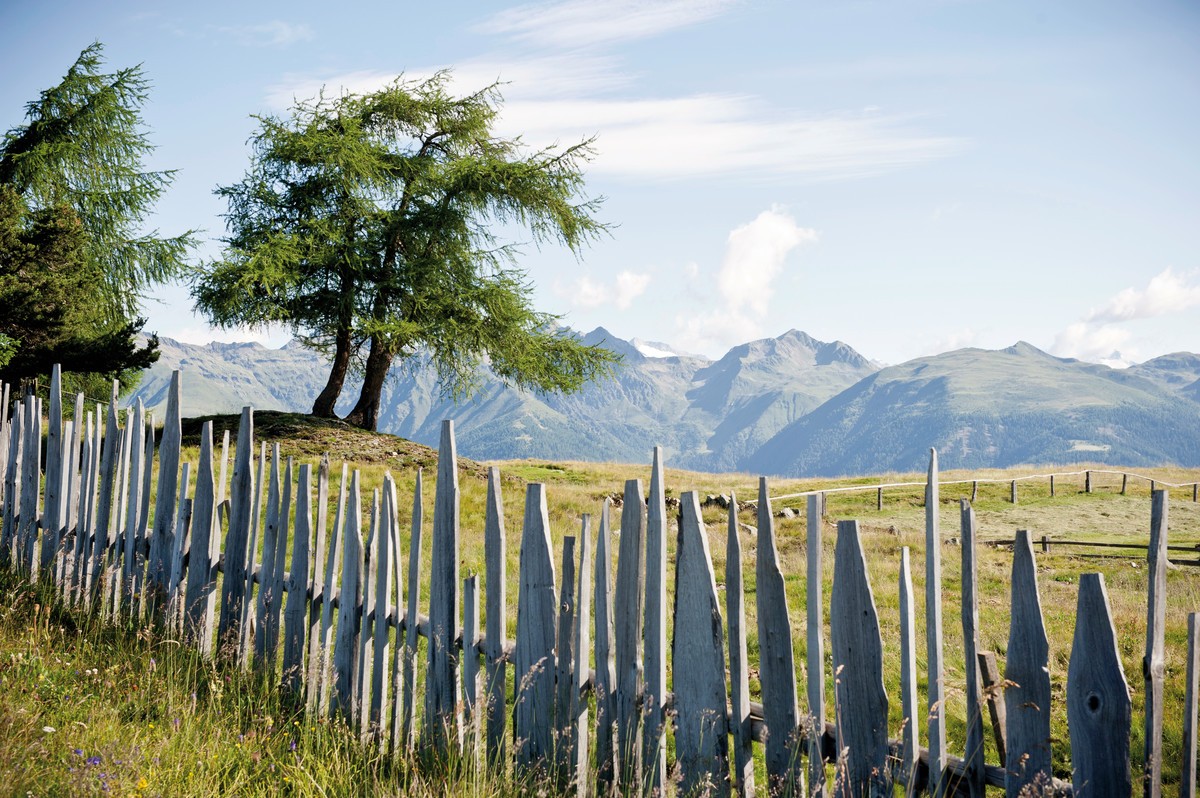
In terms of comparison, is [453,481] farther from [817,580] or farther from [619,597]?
[817,580]

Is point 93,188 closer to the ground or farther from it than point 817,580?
farther from it

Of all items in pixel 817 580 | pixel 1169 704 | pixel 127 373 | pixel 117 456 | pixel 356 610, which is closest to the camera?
pixel 817 580

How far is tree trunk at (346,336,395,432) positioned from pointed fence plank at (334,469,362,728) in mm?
17768

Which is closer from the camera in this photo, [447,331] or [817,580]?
[817,580]

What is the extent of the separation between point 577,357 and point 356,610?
1827 cm

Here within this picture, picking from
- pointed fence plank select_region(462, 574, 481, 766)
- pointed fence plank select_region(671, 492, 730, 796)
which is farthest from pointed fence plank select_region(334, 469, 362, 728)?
pointed fence plank select_region(671, 492, 730, 796)

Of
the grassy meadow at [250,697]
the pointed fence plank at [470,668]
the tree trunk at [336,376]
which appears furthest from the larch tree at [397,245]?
the pointed fence plank at [470,668]

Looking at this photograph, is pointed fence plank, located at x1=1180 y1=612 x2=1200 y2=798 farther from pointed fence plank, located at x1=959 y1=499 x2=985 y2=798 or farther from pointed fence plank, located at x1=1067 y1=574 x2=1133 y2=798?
pointed fence plank, located at x1=959 y1=499 x2=985 y2=798

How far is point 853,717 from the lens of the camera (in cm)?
285

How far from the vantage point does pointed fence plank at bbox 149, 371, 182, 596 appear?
592cm

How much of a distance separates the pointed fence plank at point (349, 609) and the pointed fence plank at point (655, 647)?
6.06 ft

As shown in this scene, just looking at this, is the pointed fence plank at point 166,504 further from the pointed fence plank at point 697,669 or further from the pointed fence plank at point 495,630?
the pointed fence plank at point 697,669

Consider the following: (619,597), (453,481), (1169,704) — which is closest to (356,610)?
(453,481)

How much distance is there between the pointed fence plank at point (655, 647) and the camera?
323 cm
